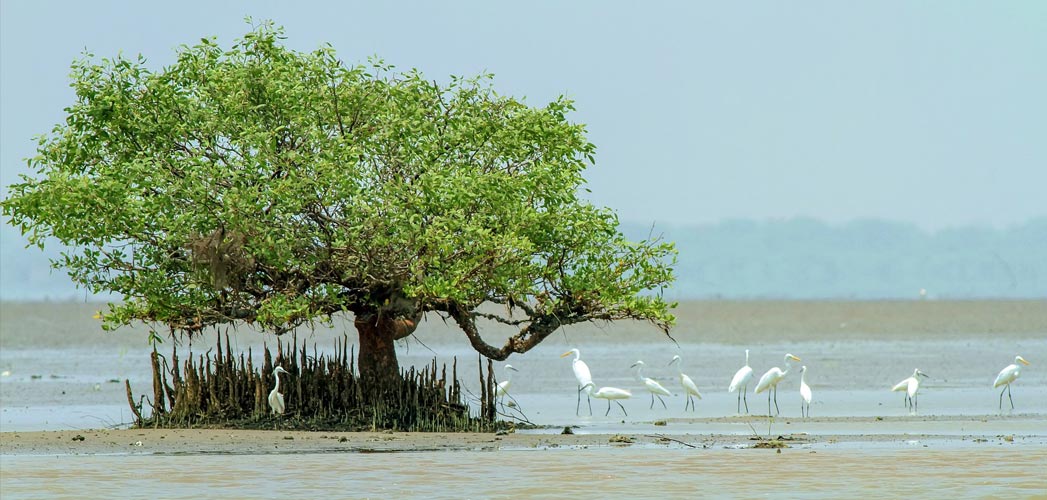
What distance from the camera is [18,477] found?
1783cm

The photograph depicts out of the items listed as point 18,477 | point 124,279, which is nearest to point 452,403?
point 124,279

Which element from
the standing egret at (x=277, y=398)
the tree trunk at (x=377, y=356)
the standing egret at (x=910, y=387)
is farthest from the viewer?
the standing egret at (x=910, y=387)

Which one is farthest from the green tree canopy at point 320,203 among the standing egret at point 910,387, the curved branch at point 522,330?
the standing egret at point 910,387

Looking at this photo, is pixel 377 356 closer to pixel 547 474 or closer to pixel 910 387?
pixel 547 474

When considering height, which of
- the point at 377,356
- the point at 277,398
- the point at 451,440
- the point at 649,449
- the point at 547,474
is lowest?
the point at 547,474

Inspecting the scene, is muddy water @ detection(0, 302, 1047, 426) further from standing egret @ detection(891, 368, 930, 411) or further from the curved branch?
the curved branch

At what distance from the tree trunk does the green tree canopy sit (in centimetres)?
5

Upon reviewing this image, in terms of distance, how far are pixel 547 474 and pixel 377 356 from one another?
518 cm

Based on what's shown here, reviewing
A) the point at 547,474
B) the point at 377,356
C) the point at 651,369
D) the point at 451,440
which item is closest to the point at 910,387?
the point at 451,440

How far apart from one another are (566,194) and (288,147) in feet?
12.9

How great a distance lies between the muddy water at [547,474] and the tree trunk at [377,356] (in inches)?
95.8

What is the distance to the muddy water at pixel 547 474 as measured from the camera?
16625 millimetres

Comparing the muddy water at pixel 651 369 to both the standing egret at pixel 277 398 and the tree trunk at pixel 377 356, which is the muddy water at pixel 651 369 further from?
the tree trunk at pixel 377 356

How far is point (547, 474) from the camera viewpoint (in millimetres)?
18031
